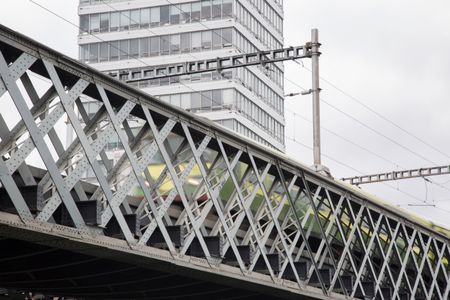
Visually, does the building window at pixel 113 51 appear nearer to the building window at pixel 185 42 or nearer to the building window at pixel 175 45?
the building window at pixel 175 45

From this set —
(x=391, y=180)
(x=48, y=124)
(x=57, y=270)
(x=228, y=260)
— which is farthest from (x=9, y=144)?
(x=391, y=180)

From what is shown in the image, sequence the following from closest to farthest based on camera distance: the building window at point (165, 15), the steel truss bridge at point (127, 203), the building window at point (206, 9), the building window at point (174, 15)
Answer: the steel truss bridge at point (127, 203), the building window at point (174, 15), the building window at point (206, 9), the building window at point (165, 15)

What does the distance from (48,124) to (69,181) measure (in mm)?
1215

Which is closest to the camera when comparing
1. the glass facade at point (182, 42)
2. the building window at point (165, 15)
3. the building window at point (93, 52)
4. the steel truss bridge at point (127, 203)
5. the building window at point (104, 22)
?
the steel truss bridge at point (127, 203)

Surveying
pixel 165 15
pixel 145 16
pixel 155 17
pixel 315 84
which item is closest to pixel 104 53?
pixel 145 16

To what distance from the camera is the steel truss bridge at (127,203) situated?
20453mm

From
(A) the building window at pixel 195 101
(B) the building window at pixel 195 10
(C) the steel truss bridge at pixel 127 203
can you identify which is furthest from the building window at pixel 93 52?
(C) the steel truss bridge at pixel 127 203

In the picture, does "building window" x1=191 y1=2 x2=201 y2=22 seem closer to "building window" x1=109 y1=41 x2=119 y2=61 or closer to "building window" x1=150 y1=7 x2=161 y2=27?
"building window" x1=150 y1=7 x2=161 y2=27

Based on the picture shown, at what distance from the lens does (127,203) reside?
2567cm

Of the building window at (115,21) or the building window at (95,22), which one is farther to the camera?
the building window at (95,22)

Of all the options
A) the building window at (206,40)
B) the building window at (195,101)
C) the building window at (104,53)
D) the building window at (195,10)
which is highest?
the building window at (195,10)

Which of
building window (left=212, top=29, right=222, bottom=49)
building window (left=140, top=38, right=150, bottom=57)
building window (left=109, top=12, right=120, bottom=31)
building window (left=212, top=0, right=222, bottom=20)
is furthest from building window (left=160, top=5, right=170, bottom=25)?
building window (left=212, top=29, right=222, bottom=49)

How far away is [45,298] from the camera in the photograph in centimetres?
3441

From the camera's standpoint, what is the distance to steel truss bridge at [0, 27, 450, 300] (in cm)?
2045
